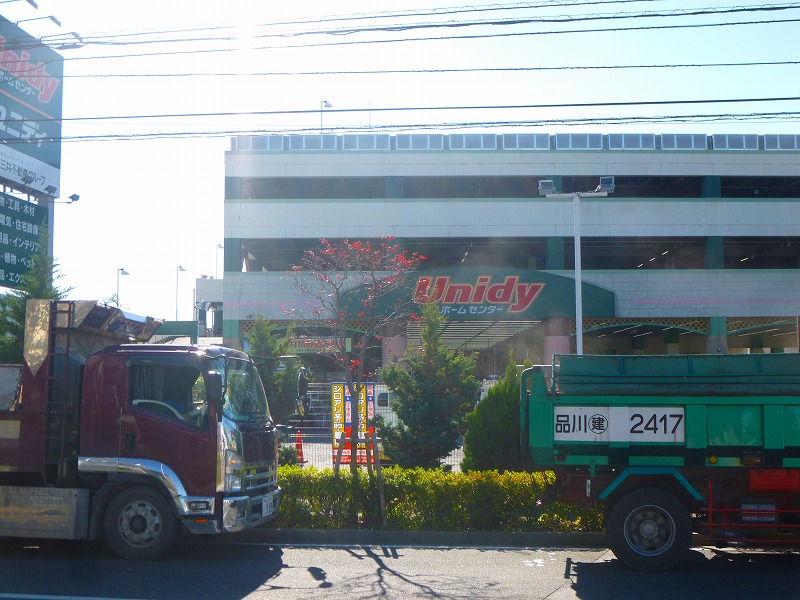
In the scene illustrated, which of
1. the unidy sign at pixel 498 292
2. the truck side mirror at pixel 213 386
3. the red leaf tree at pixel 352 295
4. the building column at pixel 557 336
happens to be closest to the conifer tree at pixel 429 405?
the red leaf tree at pixel 352 295

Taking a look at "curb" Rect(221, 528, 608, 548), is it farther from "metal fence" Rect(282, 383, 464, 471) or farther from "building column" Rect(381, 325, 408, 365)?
"building column" Rect(381, 325, 408, 365)

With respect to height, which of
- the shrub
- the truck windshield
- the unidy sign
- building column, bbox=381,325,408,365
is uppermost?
the unidy sign

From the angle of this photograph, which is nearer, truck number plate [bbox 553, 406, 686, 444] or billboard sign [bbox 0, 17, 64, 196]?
truck number plate [bbox 553, 406, 686, 444]

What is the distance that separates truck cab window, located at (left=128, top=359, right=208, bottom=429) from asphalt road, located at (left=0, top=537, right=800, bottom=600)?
5.63ft

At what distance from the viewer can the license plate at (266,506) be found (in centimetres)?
1011

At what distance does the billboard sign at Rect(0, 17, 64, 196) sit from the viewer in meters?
21.4

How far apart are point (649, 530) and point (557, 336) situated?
22.7 meters

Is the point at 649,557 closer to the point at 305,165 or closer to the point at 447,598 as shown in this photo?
the point at 447,598

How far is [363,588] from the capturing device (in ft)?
28.0

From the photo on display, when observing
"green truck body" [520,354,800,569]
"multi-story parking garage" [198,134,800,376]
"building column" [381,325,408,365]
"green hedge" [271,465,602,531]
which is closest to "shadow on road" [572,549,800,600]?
"green truck body" [520,354,800,569]

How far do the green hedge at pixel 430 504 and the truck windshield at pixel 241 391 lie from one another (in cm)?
157

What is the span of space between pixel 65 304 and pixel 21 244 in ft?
46.5

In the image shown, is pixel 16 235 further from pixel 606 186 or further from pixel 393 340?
pixel 606 186

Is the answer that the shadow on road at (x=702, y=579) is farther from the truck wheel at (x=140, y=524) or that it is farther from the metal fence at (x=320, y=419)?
the metal fence at (x=320, y=419)
